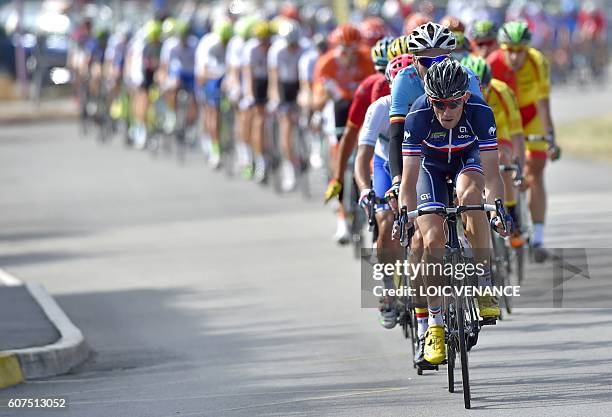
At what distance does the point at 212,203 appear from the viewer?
895 inches

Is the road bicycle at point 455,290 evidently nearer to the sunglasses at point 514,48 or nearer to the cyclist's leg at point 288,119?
the sunglasses at point 514,48

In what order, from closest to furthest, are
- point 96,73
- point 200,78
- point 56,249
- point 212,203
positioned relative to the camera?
point 56,249
point 212,203
point 200,78
point 96,73

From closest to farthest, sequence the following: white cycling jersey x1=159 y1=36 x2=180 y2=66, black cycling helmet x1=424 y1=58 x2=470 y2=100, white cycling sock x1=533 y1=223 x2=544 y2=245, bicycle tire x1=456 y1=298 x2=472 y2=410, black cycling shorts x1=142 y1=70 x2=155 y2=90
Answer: bicycle tire x1=456 y1=298 x2=472 y2=410, black cycling helmet x1=424 y1=58 x2=470 y2=100, white cycling sock x1=533 y1=223 x2=544 y2=245, white cycling jersey x1=159 y1=36 x2=180 y2=66, black cycling shorts x1=142 y1=70 x2=155 y2=90

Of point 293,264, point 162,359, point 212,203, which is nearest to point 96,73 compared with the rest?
point 212,203

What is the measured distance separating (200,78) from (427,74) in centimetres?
1714

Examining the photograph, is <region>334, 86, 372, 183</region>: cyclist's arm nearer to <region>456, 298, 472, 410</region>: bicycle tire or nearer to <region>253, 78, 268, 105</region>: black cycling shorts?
<region>456, 298, 472, 410</region>: bicycle tire

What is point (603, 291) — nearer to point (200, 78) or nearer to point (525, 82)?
point (525, 82)

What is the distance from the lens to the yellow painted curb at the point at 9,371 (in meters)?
11.0

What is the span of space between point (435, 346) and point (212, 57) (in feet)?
55.6

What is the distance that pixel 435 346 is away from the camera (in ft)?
32.1

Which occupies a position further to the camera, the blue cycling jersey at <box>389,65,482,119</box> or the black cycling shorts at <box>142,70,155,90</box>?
the black cycling shorts at <box>142,70,155,90</box>

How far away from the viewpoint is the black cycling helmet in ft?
31.4

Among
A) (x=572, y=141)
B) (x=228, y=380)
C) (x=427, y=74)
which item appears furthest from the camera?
(x=572, y=141)

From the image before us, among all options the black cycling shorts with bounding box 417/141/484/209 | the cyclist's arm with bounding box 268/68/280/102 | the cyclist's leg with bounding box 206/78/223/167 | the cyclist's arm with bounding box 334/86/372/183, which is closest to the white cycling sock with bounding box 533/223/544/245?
the cyclist's arm with bounding box 334/86/372/183
